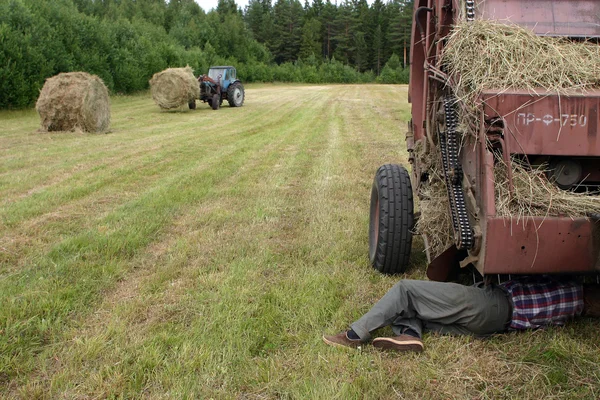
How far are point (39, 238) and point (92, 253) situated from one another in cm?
83

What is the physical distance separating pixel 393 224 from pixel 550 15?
5.95 feet

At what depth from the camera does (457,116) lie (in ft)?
10.3

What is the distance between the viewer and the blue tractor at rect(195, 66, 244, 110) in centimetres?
2189

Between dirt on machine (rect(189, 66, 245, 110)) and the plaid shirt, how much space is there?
1961cm

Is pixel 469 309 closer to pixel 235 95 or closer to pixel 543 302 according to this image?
pixel 543 302

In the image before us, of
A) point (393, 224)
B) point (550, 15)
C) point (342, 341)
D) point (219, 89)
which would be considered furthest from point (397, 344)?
point (219, 89)

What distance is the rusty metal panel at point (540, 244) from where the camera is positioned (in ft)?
8.72

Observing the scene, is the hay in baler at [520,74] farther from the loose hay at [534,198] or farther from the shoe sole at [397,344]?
the shoe sole at [397,344]

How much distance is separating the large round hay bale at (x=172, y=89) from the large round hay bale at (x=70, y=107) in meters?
5.70

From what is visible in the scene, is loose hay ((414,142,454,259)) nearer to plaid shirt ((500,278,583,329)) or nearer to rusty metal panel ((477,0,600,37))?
plaid shirt ((500,278,583,329))

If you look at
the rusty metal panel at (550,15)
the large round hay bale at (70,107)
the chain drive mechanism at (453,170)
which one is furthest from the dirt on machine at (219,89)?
the chain drive mechanism at (453,170)

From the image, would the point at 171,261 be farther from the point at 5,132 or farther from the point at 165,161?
the point at 5,132

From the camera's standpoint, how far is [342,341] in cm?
311

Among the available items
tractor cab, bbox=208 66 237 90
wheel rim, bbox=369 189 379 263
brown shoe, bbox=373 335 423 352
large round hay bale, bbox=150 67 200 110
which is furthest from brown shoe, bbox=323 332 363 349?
tractor cab, bbox=208 66 237 90
